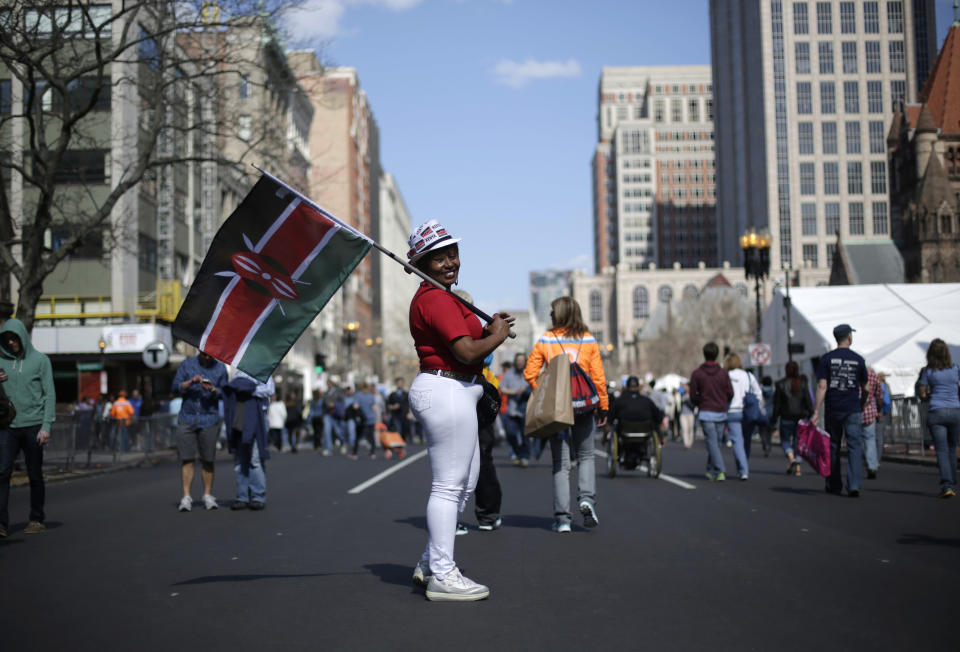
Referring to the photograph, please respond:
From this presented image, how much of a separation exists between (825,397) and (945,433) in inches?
56.3

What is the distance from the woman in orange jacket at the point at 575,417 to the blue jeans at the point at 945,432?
4.92m

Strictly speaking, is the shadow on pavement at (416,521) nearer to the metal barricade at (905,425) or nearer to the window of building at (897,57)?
the metal barricade at (905,425)

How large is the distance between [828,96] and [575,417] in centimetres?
13703

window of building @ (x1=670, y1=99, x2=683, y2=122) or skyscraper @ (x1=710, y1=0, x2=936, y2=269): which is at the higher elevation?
window of building @ (x1=670, y1=99, x2=683, y2=122)

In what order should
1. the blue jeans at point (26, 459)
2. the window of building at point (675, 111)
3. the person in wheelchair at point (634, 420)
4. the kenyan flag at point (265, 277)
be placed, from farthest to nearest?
the window of building at point (675, 111) < the person in wheelchair at point (634, 420) < the blue jeans at point (26, 459) < the kenyan flag at point (265, 277)

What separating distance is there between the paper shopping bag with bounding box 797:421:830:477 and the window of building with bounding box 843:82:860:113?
132944 mm

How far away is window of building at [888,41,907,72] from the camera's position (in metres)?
134

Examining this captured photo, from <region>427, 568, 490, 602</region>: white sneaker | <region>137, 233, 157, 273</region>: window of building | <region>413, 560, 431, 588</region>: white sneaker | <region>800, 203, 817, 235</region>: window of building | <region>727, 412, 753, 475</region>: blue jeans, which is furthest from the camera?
<region>800, 203, 817, 235</region>: window of building

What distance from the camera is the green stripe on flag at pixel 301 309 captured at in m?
6.23

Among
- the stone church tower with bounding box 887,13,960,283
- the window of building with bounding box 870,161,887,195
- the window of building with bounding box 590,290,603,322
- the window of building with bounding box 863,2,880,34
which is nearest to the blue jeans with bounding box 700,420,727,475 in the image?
the stone church tower with bounding box 887,13,960,283

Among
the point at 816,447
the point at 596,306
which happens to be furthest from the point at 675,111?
the point at 816,447

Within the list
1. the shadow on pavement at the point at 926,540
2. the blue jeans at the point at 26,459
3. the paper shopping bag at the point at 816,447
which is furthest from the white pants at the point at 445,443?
the paper shopping bag at the point at 816,447

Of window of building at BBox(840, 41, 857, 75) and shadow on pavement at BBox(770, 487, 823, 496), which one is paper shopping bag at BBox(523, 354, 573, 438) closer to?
shadow on pavement at BBox(770, 487, 823, 496)

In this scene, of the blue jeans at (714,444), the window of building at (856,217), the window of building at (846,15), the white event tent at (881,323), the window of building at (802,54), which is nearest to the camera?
the blue jeans at (714,444)
